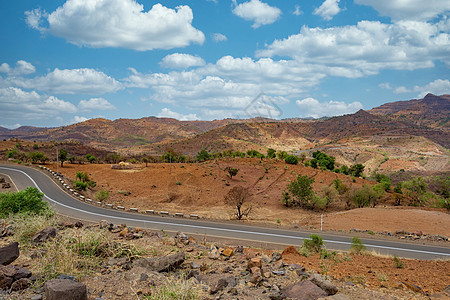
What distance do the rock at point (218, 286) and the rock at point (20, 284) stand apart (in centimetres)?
393

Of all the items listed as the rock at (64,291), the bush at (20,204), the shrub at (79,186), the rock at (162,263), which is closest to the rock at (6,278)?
the rock at (64,291)

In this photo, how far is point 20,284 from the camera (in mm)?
6102

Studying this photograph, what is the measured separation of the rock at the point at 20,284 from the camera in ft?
19.7

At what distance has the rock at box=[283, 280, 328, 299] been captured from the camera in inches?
245

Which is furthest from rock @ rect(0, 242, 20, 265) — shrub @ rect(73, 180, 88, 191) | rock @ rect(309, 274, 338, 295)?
shrub @ rect(73, 180, 88, 191)

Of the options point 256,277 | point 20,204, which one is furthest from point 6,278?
point 20,204

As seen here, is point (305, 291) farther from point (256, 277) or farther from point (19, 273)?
point (19, 273)

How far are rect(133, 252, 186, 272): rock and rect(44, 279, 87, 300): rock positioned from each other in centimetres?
234

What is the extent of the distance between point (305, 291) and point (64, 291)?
4791 mm

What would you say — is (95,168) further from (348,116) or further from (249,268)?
(348,116)

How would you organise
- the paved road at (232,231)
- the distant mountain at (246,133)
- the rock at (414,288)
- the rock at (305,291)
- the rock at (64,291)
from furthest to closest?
the distant mountain at (246,133) < the paved road at (232,231) < the rock at (414,288) < the rock at (305,291) < the rock at (64,291)

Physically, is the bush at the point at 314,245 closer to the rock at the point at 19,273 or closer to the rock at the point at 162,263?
the rock at the point at 162,263

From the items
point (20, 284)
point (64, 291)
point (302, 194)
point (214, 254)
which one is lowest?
point (302, 194)

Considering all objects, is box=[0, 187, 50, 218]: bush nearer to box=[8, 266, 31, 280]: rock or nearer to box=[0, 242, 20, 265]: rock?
box=[0, 242, 20, 265]: rock
